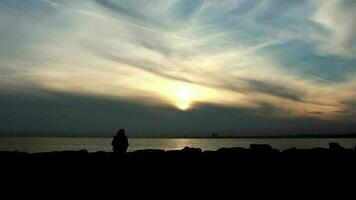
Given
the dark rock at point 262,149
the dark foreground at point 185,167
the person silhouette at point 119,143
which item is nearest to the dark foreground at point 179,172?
the dark foreground at point 185,167

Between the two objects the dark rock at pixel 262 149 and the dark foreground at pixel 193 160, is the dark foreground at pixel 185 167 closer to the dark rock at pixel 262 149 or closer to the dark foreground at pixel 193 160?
the dark foreground at pixel 193 160

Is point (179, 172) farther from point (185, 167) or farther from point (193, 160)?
point (193, 160)

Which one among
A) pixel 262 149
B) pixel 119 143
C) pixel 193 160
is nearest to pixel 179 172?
pixel 193 160

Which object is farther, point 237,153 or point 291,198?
point 237,153

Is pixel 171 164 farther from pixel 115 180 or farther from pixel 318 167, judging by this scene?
pixel 318 167

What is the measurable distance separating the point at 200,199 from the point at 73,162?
163 inches

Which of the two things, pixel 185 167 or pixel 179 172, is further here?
pixel 185 167

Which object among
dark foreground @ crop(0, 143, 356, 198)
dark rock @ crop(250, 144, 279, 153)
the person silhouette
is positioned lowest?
dark foreground @ crop(0, 143, 356, 198)

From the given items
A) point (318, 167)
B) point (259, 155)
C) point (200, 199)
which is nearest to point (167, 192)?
point (200, 199)

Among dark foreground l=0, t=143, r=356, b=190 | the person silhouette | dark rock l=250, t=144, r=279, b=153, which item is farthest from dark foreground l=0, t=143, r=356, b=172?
the person silhouette

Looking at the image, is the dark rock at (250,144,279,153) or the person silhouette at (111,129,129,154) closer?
the dark rock at (250,144,279,153)

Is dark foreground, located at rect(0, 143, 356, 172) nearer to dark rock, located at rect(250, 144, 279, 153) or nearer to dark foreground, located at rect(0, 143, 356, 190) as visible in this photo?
dark foreground, located at rect(0, 143, 356, 190)

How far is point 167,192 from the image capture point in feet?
40.1

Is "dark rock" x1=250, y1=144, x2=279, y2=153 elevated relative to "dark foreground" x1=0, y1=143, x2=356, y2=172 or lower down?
elevated
